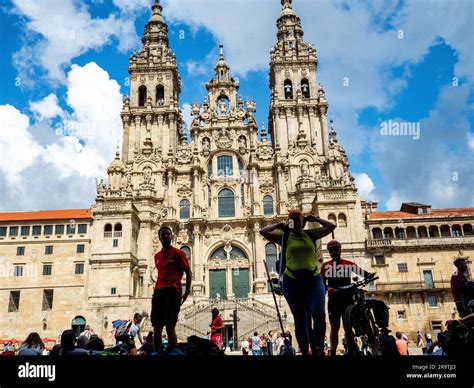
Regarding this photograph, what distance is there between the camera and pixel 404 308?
38.4 m

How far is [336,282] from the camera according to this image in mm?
8438

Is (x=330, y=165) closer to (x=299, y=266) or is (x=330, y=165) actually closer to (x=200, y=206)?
(x=200, y=206)

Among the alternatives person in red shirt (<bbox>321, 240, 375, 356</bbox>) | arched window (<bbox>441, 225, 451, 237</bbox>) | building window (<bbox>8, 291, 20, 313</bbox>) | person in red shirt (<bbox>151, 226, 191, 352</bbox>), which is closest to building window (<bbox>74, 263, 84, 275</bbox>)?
building window (<bbox>8, 291, 20, 313</bbox>)

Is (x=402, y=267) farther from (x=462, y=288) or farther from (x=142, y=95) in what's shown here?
(x=142, y=95)

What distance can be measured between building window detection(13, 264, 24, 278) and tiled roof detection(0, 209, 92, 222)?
4332mm

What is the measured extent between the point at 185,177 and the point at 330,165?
14.8 m

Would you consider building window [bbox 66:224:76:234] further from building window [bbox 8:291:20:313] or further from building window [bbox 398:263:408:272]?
building window [bbox 398:263:408:272]

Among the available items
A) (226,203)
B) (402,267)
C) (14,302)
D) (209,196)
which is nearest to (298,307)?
(402,267)

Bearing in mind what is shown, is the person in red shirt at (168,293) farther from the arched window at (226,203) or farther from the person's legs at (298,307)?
the arched window at (226,203)

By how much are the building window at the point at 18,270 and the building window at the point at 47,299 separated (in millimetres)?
2885

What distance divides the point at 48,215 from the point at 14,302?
27.3ft

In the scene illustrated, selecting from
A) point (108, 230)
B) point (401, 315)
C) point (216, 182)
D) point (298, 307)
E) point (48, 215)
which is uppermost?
point (216, 182)

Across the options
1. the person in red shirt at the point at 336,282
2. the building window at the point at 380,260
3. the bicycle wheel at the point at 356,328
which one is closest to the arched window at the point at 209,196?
the building window at the point at 380,260

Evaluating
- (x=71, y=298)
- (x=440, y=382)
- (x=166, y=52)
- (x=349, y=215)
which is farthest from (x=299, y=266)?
(x=166, y=52)
